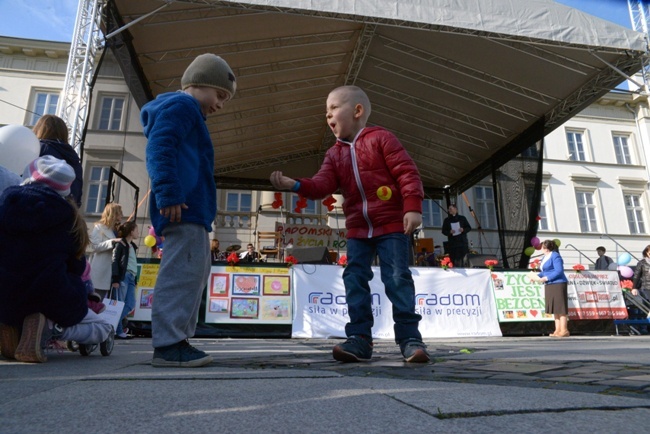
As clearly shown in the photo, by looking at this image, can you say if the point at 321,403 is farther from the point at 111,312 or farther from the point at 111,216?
the point at 111,216

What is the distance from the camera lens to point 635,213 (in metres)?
23.2

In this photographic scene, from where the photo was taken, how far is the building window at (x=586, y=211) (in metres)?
22.4

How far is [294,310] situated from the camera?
275 inches

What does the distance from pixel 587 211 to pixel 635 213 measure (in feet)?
8.92

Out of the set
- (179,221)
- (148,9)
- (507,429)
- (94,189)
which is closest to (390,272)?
(179,221)

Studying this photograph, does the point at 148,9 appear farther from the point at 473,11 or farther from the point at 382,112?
the point at 382,112

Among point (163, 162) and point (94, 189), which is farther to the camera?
point (94, 189)

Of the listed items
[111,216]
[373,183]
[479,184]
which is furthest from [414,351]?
[479,184]

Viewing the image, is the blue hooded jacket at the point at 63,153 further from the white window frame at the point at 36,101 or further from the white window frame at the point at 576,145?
the white window frame at the point at 576,145

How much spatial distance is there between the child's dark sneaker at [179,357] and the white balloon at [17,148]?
81.8 inches

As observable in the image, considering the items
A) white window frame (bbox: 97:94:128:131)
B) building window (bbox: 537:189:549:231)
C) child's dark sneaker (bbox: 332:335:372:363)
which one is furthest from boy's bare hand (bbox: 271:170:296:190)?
building window (bbox: 537:189:549:231)

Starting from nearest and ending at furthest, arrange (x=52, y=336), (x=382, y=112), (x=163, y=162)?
(x=163, y=162), (x=52, y=336), (x=382, y=112)

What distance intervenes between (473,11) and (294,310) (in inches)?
227

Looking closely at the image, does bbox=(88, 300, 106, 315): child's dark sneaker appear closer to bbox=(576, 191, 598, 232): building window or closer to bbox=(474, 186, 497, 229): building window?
bbox=(474, 186, 497, 229): building window
